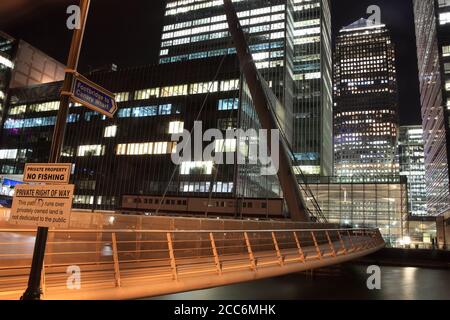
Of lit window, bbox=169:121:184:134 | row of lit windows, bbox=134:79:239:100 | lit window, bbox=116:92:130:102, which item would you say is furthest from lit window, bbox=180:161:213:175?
lit window, bbox=116:92:130:102

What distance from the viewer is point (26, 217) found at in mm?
5969

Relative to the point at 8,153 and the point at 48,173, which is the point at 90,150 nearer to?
the point at 8,153

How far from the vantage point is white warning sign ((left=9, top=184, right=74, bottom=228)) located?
5824 millimetres

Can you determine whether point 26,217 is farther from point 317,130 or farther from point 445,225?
point 317,130

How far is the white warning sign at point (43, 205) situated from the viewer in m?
5.82

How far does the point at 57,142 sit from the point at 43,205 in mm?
1118

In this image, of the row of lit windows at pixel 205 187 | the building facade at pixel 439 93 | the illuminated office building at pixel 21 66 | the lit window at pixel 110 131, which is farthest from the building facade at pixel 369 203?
the illuminated office building at pixel 21 66

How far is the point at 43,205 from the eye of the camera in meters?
5.93

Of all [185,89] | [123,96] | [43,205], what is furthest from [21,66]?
[43,205]

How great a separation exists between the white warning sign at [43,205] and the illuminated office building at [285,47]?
98690 millimetres

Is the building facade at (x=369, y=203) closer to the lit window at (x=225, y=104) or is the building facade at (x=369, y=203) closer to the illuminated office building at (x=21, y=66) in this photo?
the lit window at (x=225, y=104)
